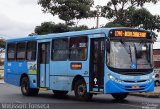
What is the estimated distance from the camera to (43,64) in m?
22.1

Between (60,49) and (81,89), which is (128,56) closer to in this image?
(81,89)

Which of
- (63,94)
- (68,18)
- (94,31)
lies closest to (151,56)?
(94,31)

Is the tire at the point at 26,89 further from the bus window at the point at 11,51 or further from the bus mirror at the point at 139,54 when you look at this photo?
the bus mirror at the point at 139,54

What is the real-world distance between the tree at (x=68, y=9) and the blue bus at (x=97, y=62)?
12742 mm

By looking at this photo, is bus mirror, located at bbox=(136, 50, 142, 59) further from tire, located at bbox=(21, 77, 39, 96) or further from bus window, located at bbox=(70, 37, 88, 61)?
tire, located at bbox=(21, 77, 39, 96)

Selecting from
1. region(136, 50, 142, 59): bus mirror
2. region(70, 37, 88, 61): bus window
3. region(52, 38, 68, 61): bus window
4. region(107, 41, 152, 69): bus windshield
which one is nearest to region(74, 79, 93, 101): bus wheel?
region(70, 37, 88, 61): bus window

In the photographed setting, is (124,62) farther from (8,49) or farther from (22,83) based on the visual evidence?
(8,49)

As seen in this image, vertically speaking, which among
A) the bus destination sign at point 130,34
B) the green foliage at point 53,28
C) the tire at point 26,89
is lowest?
the tire at point 26,89

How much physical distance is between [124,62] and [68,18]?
57.5 feet

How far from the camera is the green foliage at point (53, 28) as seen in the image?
116 ft

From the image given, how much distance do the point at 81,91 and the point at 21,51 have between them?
5.80m

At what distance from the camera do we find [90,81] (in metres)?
18.7

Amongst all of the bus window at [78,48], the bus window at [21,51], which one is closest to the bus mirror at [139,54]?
the bus window at [78,48]

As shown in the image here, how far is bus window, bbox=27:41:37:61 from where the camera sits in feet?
75.0
